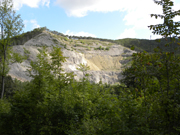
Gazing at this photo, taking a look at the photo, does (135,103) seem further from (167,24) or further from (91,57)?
(91,57)

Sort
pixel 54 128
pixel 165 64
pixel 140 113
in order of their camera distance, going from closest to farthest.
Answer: pixel 165 64 → pixel 140 113 → pixel 54 128

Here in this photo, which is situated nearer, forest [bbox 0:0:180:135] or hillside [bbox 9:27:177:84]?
forest [bbox 0:0:180:135]

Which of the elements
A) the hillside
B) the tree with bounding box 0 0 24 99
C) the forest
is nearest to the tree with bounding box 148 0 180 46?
the forest

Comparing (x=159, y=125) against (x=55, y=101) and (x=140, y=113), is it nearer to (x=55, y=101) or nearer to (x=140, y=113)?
(x=140, y=113)

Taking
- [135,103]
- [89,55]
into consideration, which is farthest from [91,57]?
[135,103]

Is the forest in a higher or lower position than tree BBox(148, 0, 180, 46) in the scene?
lower

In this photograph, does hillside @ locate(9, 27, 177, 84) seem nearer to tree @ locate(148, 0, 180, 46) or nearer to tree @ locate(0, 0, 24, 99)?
tree @ locate(0, 0, 24, 99)

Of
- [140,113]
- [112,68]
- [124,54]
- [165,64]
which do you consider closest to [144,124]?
[140,113]

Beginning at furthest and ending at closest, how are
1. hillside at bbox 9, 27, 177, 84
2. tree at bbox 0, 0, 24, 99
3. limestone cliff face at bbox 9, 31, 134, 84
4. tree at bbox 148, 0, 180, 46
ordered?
hillside at bbox 9, 27, 177, 84, limestone cliff face at bbox 9, 31, 134, 84, tree at bbox 0, 0, 24, 99, tree at bbox 148, 0, 180, 46

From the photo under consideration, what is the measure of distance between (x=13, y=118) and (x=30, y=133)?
1183 mm

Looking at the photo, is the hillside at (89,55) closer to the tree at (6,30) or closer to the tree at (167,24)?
the tree at (6,30)

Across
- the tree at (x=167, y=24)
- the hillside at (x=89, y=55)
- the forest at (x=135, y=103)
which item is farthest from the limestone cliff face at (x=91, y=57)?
the tree at (x=167, y=24)

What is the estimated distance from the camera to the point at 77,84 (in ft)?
23.9

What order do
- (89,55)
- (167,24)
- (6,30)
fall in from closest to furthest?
(167,24), (6,30), (89,55)
